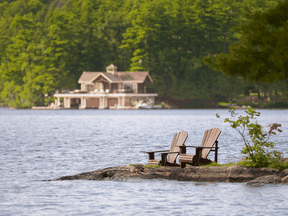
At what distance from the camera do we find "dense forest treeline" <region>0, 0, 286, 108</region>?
128875 mm

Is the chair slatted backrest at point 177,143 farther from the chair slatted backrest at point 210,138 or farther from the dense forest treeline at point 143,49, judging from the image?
the dense forest treeline at point 143,49

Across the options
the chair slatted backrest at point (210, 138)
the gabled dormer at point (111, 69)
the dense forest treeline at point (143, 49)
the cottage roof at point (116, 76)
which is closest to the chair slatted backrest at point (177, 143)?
the chair slatted backrest at point (210, 138)

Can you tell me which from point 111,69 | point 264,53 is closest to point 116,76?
point 111,69

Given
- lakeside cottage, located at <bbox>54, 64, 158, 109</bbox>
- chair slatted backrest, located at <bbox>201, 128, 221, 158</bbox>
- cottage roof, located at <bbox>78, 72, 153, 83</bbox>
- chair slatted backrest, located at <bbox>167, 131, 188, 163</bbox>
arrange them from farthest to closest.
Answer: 1. lakeside cottage, located at <bbox>54, 64, 158, 109</bbox>
2. cottage roof, located at <bbox>78, 72, 153, 83</bbox>
3. chair slatted backrest, located at <bbox>167, 131, 188, 163</bbox>
4. chair slatted backrest, located at <bbox>201, 128, 221, 158</bbox>

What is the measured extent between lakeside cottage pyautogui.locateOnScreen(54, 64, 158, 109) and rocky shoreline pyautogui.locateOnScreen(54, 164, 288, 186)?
347 feet

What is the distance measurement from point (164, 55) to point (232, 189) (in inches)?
4396

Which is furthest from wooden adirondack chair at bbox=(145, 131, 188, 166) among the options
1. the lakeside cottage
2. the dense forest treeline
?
the lakeside cottage

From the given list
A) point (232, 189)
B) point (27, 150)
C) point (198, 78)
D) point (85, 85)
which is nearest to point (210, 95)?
point (198, 78)

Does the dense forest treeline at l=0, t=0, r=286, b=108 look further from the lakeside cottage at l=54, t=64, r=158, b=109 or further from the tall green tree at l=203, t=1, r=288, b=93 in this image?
the tall green tree at l=203, t=1, r=288, b=93

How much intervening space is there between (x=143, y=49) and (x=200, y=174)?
111842 mm

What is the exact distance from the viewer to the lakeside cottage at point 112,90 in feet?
427

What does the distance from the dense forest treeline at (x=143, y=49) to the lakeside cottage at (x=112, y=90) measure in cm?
344

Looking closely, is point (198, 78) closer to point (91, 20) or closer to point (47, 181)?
point (91, 20)

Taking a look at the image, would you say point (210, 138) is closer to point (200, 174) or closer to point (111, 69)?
point (200, 174)
